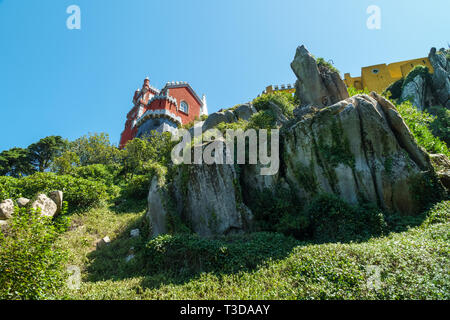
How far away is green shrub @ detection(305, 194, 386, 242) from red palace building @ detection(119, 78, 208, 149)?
26928 mm

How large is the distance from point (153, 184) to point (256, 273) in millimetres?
7779

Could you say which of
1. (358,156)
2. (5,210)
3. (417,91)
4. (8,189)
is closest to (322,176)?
(358,156)

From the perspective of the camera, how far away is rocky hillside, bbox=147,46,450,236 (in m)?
10.3

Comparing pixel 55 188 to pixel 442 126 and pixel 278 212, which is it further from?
pixel 442 126

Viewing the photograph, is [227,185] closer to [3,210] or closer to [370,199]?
[370,199]

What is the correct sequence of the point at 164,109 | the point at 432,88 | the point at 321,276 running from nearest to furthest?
the point at 321,276
the point at 432,88
the point at 164,109

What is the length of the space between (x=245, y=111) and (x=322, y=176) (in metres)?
9.14

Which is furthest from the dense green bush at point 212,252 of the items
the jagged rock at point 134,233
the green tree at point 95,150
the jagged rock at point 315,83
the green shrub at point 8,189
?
the green tree at point 95,150

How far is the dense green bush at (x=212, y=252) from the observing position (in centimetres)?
797

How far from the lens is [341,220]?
9.68 m

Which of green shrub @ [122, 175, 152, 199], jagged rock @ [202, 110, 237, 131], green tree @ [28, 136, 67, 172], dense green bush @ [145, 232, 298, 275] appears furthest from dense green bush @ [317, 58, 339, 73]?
green tree @ [28, 136, 67, 172]

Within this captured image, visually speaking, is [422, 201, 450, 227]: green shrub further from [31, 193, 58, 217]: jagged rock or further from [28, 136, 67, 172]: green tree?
[28, 136, 67, 172]: green tree

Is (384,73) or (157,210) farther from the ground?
(384,73)
